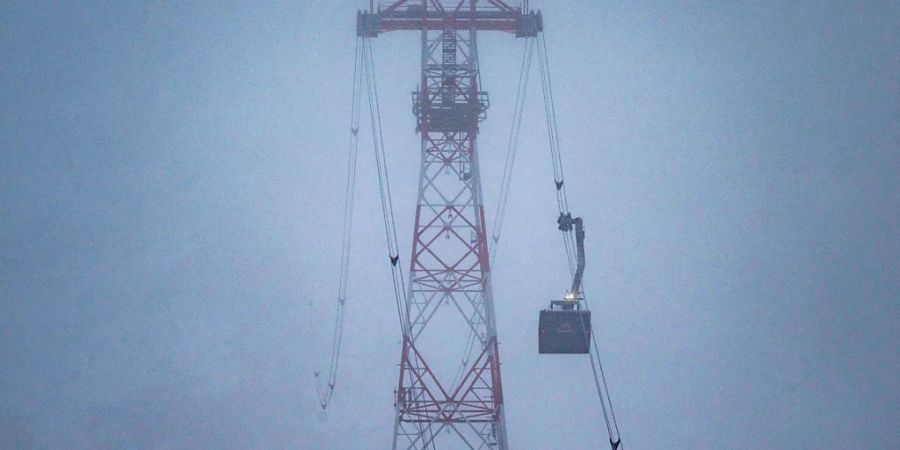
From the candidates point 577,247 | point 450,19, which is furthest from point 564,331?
point 450,19

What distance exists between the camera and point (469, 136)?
54.5ft

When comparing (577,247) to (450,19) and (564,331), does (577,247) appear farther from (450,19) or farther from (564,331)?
(450,19)

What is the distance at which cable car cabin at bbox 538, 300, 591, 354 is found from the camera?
13.3 meters

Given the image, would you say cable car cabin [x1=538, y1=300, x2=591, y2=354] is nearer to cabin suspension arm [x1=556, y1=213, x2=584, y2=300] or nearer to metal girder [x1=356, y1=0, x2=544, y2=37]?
cabin suspension arm [x1=556, y1=213, x2=584, y2=300]

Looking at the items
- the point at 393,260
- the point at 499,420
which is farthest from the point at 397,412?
the point at 393,260

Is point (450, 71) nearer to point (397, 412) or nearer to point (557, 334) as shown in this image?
point (557, 334)

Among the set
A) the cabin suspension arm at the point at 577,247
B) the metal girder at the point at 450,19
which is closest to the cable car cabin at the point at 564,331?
the cabin suspension arm at the point at 577,247

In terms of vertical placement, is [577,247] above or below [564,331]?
above

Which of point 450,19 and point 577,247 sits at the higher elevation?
point 450,19

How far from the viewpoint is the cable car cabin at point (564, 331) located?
523 inches

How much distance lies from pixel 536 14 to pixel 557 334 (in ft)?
33.9

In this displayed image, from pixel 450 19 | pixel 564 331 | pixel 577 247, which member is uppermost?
pixel 450 19

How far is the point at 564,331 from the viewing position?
1335 cm

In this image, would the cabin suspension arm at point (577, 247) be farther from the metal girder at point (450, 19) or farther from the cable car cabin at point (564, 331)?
the metal girder at point (450, 19)
